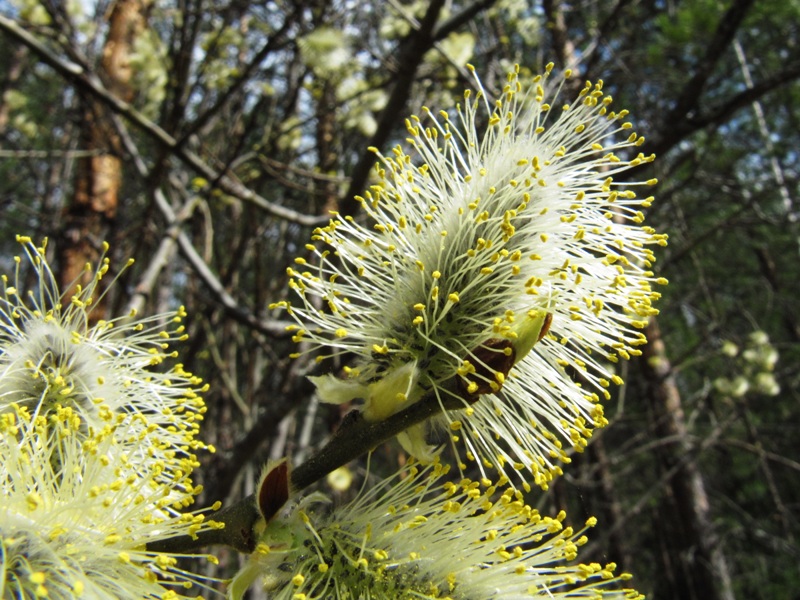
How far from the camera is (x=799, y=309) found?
8.36 meters

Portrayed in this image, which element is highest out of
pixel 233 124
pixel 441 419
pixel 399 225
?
pixel 233 124

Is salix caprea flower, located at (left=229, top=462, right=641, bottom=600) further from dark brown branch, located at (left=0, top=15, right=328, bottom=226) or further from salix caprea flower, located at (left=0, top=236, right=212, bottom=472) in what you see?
dark brown branch, located at (left=0, top=15, right=328, bottom=226)

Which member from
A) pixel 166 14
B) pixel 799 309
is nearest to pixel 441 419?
pixel 166 14

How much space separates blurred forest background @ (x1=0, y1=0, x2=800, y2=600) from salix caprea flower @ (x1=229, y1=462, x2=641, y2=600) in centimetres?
151

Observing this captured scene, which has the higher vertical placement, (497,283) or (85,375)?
(497,283)

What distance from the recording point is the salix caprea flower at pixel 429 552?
132 centimetres

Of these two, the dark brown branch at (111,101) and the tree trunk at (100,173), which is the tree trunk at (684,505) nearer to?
the dark brown branch at (111,101)

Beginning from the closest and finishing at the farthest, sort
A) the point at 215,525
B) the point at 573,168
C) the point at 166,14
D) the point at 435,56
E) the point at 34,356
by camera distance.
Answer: the point at 215,525
the point at 573,168
the point at 34,356
the point at 435,56
the point at 166,14

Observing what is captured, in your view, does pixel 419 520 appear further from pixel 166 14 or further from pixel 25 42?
pixel 166 14

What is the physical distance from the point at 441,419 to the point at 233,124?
3498mm

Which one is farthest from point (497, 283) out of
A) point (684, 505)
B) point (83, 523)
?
point (684, 505)

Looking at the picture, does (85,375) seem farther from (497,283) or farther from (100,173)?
(100,173)

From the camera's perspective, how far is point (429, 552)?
1.37 metres

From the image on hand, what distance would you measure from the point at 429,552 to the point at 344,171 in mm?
4969
